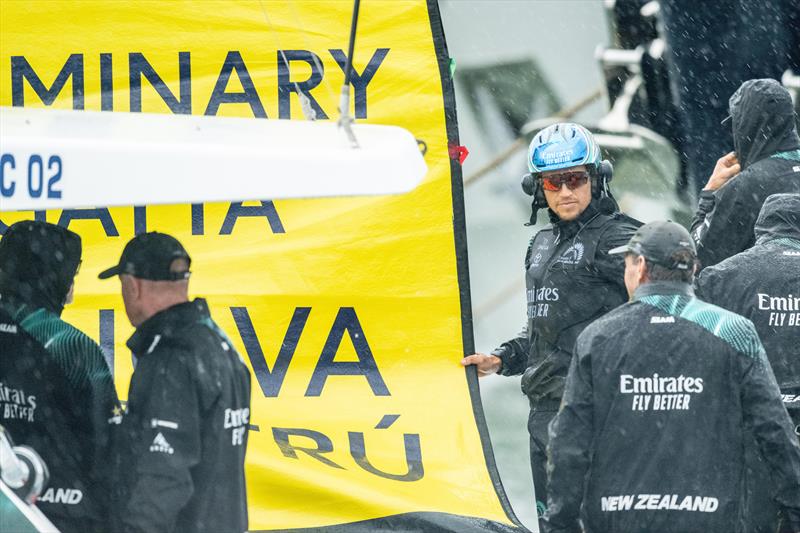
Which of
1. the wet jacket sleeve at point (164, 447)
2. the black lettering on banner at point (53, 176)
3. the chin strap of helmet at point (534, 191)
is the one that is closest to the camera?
the black lettering on banner at point (53, 176)

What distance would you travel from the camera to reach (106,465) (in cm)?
439

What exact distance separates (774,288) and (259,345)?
2.02 meters

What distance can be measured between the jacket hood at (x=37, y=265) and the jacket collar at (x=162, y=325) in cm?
33

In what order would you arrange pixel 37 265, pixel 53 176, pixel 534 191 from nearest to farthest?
1. pixel 53 176
2. pixel 37 265
3. pixel 534 191

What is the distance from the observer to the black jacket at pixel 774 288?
573 cm

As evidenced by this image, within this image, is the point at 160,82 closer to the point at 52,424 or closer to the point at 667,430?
the point at 52,424

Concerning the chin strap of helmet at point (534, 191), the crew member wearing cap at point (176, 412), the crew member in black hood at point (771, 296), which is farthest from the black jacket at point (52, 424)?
the crew member in black hood at point (771, 296)

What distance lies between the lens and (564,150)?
19.4 ft

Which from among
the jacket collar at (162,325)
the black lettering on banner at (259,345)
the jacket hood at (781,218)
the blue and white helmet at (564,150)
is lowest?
the black lettering on banner at (259,345)

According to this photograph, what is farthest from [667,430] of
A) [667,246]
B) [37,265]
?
[37,265]

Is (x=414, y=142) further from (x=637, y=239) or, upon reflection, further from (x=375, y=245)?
(x=375, y=245)

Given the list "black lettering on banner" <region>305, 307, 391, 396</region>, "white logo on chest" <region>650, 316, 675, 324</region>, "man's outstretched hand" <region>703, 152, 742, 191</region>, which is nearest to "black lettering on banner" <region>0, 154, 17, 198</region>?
"white logo on chest" <region>650, 316, 675, 324</region>

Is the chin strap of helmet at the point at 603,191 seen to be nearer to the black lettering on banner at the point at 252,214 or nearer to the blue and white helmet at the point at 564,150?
the blue and white helmet at the point at 564,150

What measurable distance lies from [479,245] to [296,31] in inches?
144
